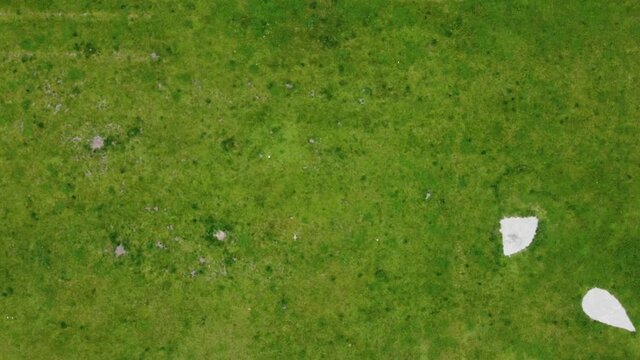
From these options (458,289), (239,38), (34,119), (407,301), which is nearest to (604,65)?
(458,289)

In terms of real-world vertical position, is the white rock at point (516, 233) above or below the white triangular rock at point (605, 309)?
above

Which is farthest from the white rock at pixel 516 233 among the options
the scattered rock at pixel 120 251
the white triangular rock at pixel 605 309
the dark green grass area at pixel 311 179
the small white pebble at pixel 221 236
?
the scattered rock at pixel 120 251

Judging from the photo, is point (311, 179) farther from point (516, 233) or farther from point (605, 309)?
point (605, 309)

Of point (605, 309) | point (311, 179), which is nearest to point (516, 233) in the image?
point (605, 309)

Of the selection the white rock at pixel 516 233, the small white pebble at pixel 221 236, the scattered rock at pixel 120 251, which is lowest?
the scattered rock at pixel 120 251

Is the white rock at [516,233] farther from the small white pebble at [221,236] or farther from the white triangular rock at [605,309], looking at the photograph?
the small white pebble at [221,236]

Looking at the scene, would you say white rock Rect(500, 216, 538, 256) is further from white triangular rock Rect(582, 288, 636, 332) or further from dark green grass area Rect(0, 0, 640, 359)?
white triangular rock Rect(582, 288, 636, 332)
